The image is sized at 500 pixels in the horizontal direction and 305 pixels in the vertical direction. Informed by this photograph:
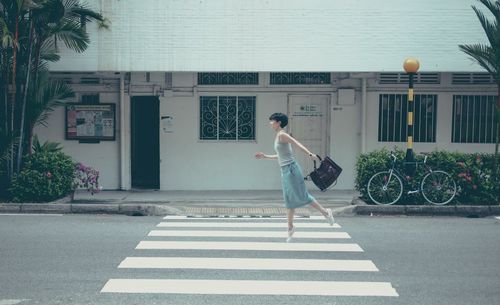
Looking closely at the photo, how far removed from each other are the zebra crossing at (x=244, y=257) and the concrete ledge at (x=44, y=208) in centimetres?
211

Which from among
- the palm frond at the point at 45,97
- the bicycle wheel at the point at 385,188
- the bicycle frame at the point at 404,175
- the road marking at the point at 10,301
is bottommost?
the road marking at the point at 10,301

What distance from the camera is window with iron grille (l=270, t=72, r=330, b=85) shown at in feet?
57.3

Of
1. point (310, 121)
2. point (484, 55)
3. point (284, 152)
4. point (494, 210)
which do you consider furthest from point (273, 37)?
point (494, 210)

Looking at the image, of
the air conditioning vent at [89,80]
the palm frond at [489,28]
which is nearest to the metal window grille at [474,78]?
the palm frond at [489,28]

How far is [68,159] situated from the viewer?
Answer: 14945 millimetres

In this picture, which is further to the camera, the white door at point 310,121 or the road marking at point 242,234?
the white door at point 310,121

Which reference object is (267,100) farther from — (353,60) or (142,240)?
(142,240)

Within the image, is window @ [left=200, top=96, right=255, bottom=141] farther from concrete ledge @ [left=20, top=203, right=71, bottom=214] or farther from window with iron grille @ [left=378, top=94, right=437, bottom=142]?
concrete ledge @ [left=20, top=203, right=71, bottom=214]

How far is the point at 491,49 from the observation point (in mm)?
14648

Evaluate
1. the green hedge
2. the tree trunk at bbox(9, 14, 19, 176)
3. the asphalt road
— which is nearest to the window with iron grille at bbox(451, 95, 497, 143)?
the green hedge

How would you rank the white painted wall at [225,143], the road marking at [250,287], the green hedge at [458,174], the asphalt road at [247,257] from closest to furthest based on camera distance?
the asphalt road at [247,257] → the road marking at [250,287] → the green hedge at [458,174] → the white painted wall at [225,143]

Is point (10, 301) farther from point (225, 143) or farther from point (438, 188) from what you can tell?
point (225, 143)

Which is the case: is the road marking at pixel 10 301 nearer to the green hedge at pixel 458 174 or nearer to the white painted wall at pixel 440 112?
the green hedge at pixel 458 174

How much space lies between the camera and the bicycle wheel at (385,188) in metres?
14.3
